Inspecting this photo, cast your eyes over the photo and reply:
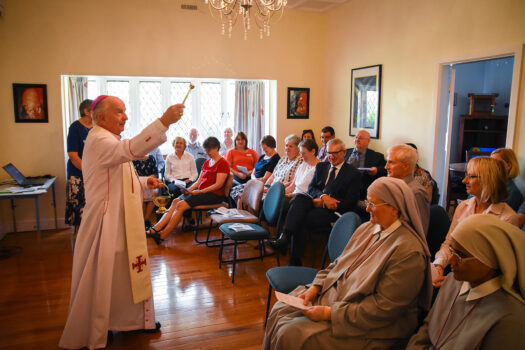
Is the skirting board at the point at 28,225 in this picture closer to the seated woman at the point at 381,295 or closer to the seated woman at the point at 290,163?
the seated woman at the point at 290,163

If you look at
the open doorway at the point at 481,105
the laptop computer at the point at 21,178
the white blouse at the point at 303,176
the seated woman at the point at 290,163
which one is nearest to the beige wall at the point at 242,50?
the laptop computer at the point at 21,178

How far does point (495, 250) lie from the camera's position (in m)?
1.32

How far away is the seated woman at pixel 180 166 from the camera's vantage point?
594 cm

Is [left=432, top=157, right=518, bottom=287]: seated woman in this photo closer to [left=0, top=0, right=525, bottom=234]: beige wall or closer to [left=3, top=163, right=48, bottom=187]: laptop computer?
[left=0, top=0, right=525, bottom=234]: beige wall

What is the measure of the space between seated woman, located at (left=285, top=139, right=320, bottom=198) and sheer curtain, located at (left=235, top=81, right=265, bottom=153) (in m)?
2.56

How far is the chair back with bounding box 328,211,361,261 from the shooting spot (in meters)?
2.47

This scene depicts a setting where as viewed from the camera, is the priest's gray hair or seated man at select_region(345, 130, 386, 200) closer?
the priest's gray hair

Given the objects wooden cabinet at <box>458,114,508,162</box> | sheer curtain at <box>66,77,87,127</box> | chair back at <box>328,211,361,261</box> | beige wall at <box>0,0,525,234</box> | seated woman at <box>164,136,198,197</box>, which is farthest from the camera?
wooden cabinet at <box>458,114,508,162</box>

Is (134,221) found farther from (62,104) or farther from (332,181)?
(62,104)

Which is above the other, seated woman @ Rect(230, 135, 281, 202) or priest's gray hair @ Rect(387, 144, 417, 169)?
priest's gray hair @ Rect(387, 144, 417, 169)

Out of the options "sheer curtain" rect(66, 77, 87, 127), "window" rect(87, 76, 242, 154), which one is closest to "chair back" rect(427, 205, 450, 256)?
"window" rect(87, 76, 242, 154)

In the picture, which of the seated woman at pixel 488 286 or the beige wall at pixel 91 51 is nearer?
the seated woman at pixel 488 286

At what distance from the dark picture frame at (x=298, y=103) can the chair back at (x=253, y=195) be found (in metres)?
2.63

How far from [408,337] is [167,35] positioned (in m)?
5.46
